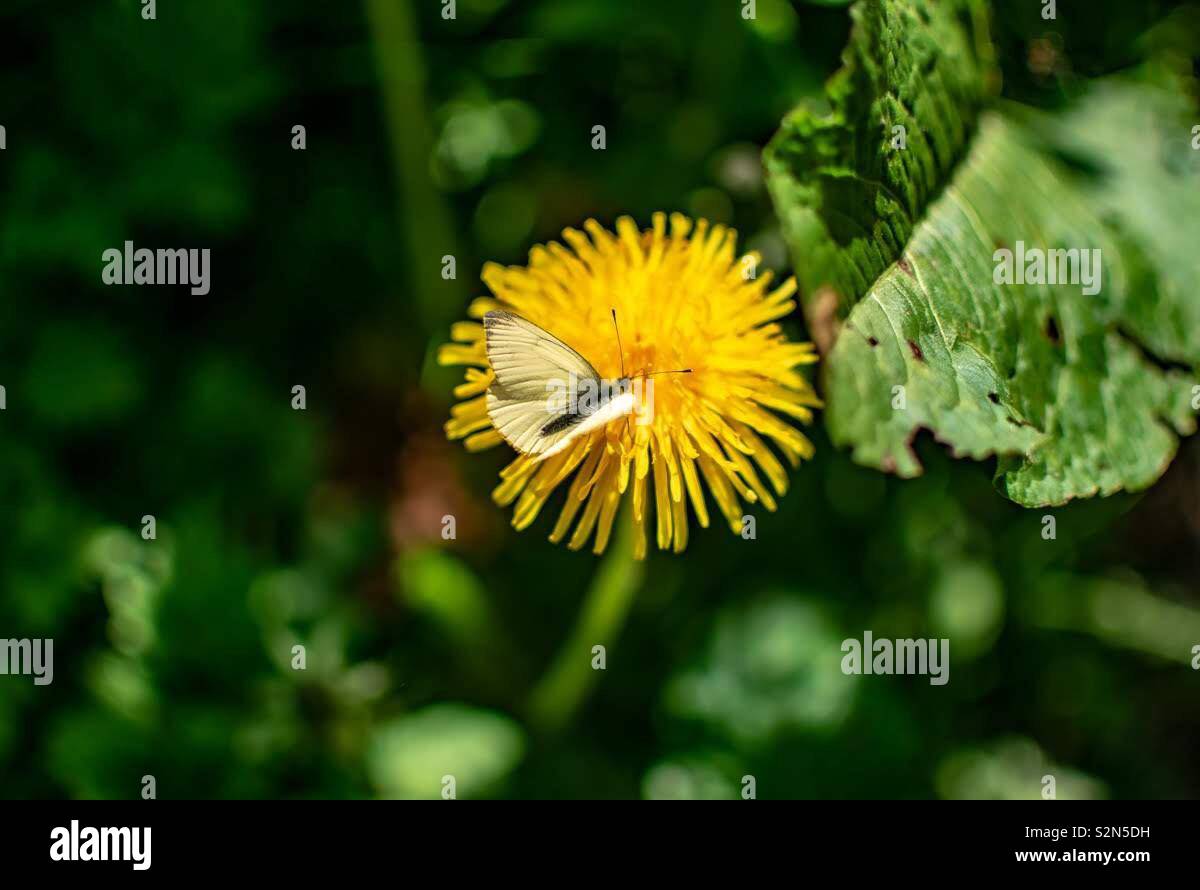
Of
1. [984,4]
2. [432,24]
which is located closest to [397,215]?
[432,24]

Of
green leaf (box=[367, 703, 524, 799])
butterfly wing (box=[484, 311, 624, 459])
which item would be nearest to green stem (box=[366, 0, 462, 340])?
green leaf (box=[367, 703, 524, 799])

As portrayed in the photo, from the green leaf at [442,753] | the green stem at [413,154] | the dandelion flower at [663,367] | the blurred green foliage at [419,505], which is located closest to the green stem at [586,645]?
the blurred green foliage at [419,505]

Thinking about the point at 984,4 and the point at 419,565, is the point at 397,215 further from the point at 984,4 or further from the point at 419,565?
the point at 984,4

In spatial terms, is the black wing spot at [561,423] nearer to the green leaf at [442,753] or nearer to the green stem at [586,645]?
the green stem at [586,645]

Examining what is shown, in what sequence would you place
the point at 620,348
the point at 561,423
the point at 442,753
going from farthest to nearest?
the point at 442,753 → the point at 620,348 → the point at 561,423

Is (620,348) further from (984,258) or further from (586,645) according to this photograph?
(586,645)

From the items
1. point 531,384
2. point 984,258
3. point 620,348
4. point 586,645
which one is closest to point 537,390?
point 531,384
